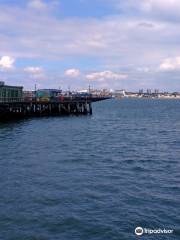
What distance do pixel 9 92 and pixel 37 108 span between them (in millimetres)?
6566

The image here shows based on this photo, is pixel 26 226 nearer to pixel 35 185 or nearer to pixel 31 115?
pixel 35 185

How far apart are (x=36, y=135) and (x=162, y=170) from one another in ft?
88.5

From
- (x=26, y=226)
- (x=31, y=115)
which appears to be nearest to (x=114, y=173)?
(x=26, y=226)

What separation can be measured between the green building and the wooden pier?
1785 mm

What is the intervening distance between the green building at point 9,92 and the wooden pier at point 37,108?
179 cm

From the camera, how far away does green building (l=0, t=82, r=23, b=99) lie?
283ft

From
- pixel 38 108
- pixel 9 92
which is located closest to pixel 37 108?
pixel 38 108

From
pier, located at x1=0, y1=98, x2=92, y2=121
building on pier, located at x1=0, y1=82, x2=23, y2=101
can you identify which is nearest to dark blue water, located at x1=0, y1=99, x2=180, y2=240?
pier, located at x1=0, y1=98, x2=92, y2=121

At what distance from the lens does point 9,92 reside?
92312 millimetres

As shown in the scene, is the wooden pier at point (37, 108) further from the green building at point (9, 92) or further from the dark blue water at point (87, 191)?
the dark blue water at point (87, 191)

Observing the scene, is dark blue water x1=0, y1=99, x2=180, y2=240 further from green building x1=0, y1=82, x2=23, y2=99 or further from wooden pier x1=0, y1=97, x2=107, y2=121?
green building x1=0, y1=82, x2=23, y2=99

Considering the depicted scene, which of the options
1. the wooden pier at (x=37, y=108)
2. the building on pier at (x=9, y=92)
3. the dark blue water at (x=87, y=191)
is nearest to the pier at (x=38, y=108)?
the wooden pier at (x=37, y=108)

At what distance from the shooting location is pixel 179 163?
107 ft

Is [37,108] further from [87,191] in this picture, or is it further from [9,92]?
[87,191]
